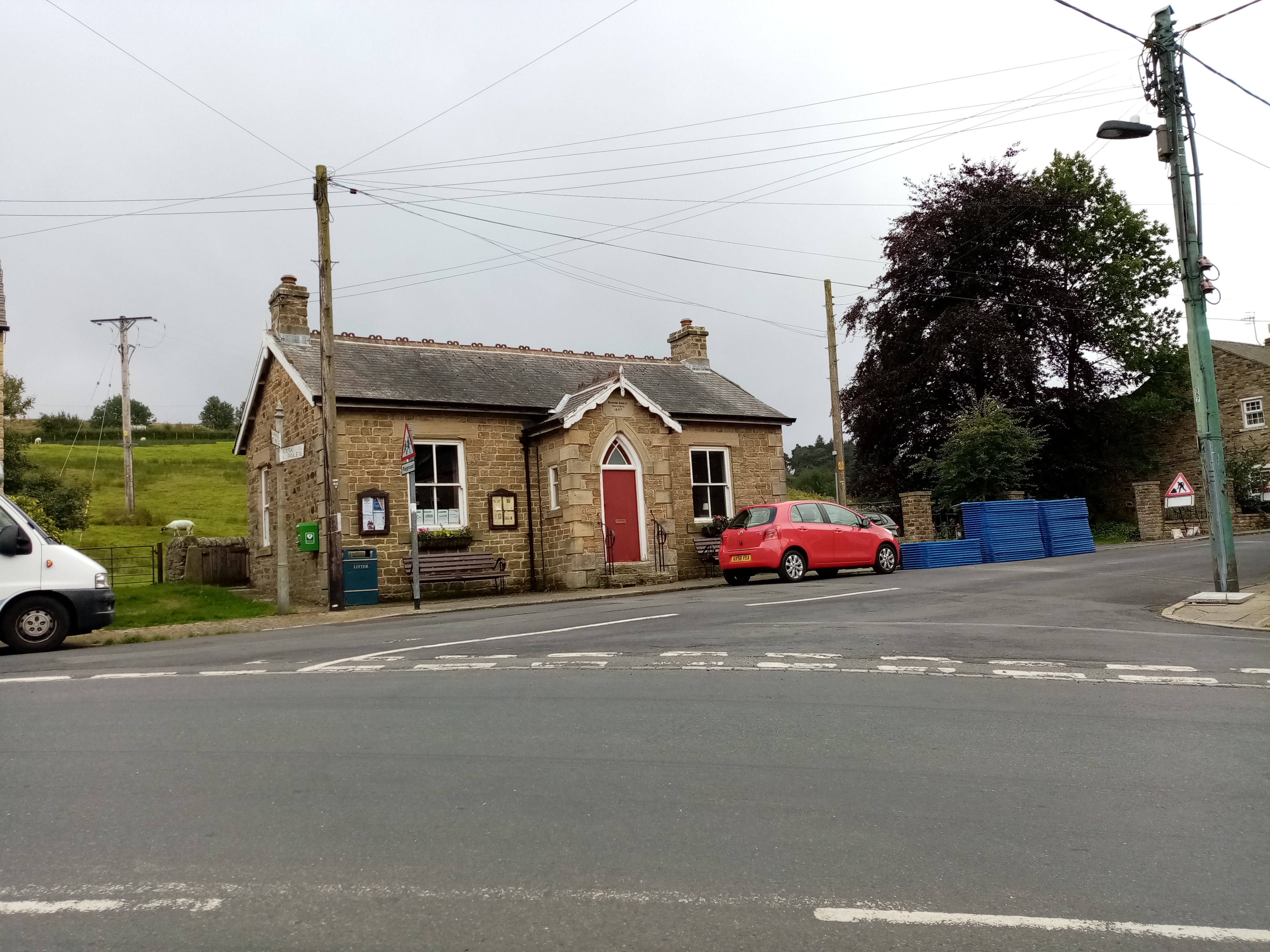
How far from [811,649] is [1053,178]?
3785 centimetres

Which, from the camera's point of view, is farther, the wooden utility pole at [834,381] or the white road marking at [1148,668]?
the wooden utility pole at [834,381]

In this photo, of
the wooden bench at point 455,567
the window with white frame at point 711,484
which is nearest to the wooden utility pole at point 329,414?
the wooden bench at point 455,567

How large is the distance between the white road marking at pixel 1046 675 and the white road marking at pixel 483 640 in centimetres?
517

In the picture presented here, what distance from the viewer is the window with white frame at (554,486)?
72.5ft

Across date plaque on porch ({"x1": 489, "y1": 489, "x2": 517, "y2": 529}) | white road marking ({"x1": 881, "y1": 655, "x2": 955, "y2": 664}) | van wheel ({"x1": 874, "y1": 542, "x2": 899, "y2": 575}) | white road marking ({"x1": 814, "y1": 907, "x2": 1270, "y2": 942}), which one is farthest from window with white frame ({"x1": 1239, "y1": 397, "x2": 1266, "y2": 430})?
white road marking ({"x1": 814, "y1": 907, "x2": 1270, "y2": 942})

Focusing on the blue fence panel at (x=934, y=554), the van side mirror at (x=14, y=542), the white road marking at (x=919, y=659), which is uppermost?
the van side mirror at (x=14, y=542)

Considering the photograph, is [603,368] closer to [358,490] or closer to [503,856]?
[358,490]

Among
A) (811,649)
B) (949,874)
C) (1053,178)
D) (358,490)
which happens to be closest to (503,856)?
(949,874)

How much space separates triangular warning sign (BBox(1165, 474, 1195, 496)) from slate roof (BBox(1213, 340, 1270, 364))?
30.2 meters

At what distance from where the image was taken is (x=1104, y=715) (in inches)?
264

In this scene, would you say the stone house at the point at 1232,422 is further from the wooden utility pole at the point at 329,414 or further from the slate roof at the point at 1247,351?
the wooden utility pole at the point at 329,414

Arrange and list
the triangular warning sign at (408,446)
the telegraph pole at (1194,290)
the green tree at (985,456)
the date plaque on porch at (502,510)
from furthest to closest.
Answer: the green tree at (985,456)
the date plaque on porch at (502,510)
the triangular warning sign at (408,446)
the telegraph pole at (1194,290)

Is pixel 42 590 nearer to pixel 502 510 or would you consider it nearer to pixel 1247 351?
pixel 502 510

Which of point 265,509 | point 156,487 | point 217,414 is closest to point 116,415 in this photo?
point 217,414
